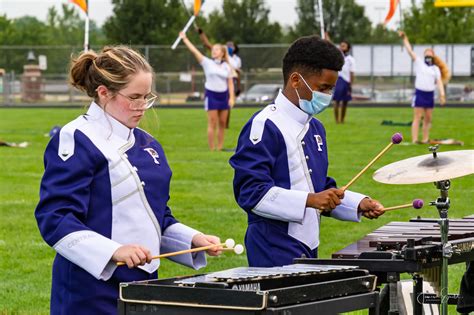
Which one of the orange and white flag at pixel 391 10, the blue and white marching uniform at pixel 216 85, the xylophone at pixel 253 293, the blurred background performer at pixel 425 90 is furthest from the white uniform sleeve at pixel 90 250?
the orange and white flag at pixel 391 10

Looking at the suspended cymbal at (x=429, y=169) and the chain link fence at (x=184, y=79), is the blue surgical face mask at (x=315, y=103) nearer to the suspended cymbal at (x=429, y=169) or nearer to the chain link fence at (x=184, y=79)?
the suspended cymbal at (x=429, y=169)

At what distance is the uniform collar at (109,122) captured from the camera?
513 cm

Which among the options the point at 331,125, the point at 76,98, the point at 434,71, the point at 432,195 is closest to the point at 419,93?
the point at 434,71

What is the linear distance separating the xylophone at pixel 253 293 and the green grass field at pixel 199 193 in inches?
42.4

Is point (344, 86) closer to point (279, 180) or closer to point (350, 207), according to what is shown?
point (350, 207)

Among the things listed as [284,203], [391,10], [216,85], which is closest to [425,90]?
[391,10]

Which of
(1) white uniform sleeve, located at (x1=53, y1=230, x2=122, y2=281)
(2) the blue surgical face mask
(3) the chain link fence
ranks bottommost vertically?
(3) the chain link fence

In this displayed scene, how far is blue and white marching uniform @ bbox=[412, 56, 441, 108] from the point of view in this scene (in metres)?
23.5

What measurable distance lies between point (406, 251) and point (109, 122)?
1.55 meters

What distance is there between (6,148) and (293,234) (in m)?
17.7

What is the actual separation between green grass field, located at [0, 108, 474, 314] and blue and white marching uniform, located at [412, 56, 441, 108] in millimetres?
1032

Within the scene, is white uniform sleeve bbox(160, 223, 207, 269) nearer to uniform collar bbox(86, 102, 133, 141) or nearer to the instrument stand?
uniform collar bbox(86, 102, 133, 141)

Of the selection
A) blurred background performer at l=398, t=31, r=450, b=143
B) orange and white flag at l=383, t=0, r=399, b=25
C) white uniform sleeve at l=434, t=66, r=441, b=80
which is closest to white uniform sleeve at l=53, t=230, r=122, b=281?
blurred background performer at l=398, t=31, r=450, b=143

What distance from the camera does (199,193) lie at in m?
15.6
